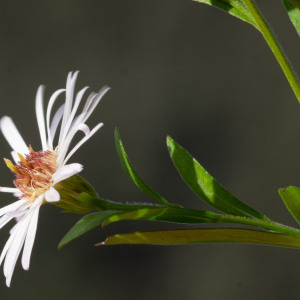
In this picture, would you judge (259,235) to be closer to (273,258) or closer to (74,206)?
(74,206)

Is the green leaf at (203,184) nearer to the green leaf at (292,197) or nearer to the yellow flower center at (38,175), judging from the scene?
the green leaf at (292,197)

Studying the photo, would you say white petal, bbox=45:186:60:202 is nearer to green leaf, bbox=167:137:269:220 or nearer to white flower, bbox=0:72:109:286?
white flower, bbox=0:72:109:286

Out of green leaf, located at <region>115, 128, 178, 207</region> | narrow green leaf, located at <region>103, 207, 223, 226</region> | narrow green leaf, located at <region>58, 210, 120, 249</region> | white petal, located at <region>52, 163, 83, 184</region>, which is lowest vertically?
narrow green leaf, located at <region>103, 207, 223, 226</region>

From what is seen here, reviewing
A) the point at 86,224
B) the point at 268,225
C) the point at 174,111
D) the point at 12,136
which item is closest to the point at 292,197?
the point at 268,225

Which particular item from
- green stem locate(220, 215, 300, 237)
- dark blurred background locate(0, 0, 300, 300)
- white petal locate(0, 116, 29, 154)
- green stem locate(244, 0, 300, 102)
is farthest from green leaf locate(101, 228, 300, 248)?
dark blurred background locate(0, 0, 300, 300)

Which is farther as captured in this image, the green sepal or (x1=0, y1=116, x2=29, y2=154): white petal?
(x1=0, y1=116, x2=29, y2=154): white petal

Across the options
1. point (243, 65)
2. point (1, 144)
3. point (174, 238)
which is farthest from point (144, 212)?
point (243, 65)

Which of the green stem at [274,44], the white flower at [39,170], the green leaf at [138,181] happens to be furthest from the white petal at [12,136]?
the green stem at [274,44]
